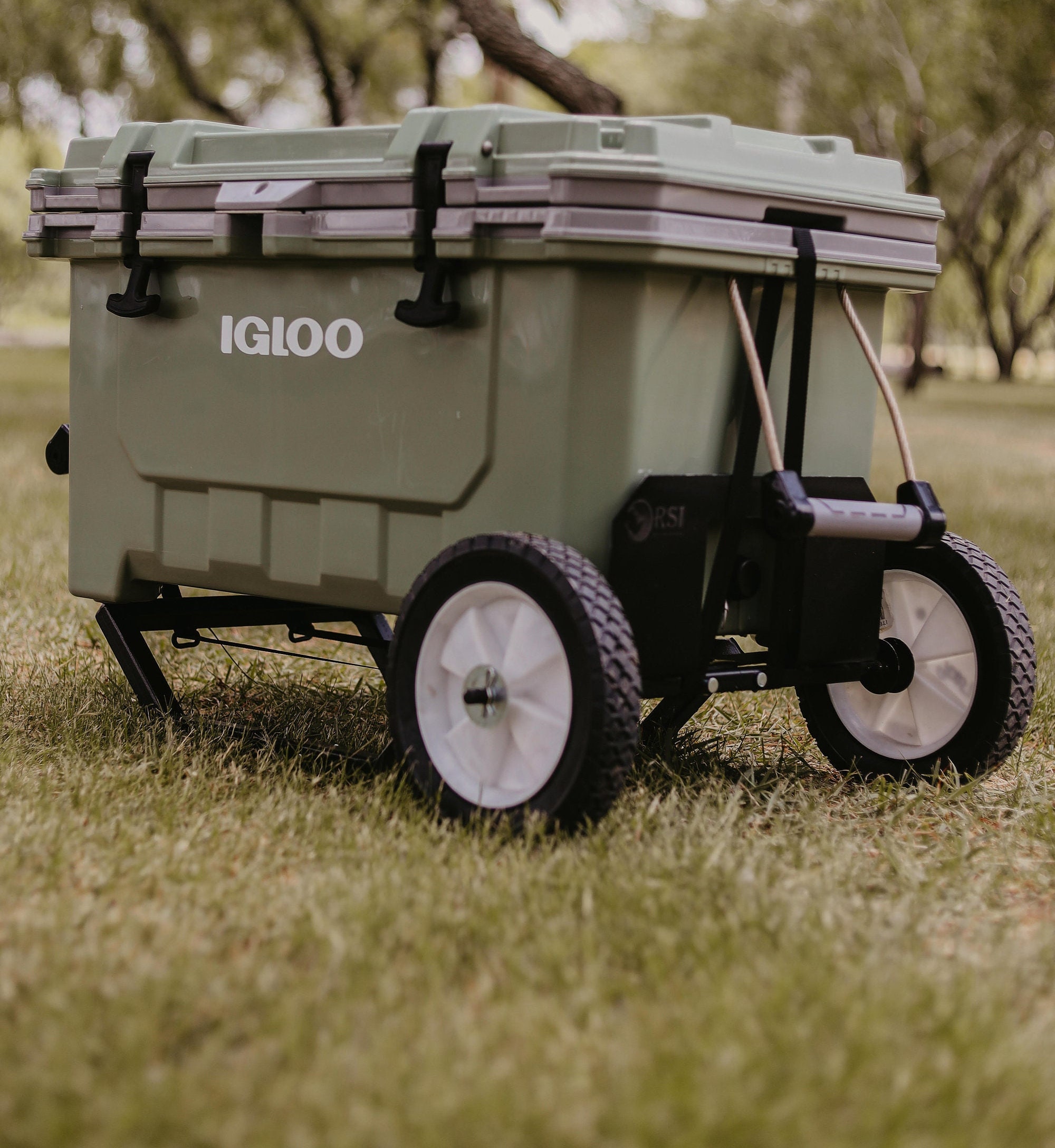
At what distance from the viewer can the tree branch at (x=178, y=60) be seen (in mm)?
16672

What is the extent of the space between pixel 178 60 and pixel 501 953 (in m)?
16.4

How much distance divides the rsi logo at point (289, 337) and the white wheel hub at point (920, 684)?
136cm

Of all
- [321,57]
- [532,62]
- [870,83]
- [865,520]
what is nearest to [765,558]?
[865,520]

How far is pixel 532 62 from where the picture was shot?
33.1 feet

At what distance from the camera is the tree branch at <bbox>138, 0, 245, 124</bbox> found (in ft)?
54.7

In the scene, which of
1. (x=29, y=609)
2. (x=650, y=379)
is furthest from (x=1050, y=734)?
(x=29, y=609)

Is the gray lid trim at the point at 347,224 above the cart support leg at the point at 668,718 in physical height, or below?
above

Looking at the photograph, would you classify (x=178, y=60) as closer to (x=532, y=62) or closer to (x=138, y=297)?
(x=532, y=62)

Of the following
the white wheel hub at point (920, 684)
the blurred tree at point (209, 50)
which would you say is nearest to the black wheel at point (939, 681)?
the white wheel hub at point (920, 684)

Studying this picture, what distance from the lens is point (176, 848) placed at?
2.86 metres

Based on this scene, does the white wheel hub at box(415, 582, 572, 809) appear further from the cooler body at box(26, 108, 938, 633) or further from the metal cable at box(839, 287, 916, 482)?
the metal cable at box(839, 287, 916, 482)

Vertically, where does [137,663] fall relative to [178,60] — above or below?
below

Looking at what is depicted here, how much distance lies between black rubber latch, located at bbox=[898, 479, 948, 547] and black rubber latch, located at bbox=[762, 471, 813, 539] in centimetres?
26

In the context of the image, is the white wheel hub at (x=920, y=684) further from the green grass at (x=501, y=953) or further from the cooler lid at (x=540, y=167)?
the cooler lid at (x=540, y=167)
